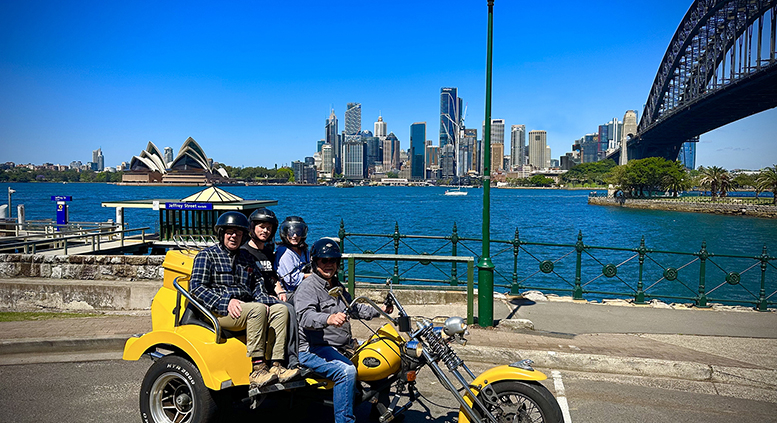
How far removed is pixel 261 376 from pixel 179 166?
11026cm

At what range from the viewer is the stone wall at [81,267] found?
10859 mm

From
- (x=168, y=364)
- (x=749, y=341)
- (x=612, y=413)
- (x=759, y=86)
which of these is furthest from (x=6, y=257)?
(x=759, y=86)

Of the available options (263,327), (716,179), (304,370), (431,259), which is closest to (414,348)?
(304,370)

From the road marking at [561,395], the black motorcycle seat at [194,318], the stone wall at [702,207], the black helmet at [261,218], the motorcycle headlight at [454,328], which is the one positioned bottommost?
the stone wall at [702,207]

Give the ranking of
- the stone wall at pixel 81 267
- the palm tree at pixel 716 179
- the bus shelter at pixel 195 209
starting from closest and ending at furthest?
1. the stone wall at pixel 81 267
2. the bus shelter at pixel 195 209
3. the palm tree at pixel 716 179

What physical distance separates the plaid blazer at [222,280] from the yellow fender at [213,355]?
0.85 feet

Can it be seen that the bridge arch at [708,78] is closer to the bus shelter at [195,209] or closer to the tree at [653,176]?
the tree at [653,176]

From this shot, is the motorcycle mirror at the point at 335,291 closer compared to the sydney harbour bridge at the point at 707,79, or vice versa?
the motorcycle mirror at the point at 335,291

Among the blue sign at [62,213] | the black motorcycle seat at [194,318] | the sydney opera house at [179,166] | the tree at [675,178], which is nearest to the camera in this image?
the black motorcycle seat at [194,318]

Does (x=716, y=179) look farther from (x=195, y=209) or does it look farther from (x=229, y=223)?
(x=229, y=223)

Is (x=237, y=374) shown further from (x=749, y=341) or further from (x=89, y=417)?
(x=749, y=341)

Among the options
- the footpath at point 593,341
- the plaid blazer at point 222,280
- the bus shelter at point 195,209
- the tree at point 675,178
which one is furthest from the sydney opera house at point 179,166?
the plaid blazer at point 222,280

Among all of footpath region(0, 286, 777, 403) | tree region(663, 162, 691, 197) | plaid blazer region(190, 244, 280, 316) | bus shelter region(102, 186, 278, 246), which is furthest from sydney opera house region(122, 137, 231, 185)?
plaid blazer region(190, 244, 280, 316)

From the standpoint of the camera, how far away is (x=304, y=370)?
164 inches
